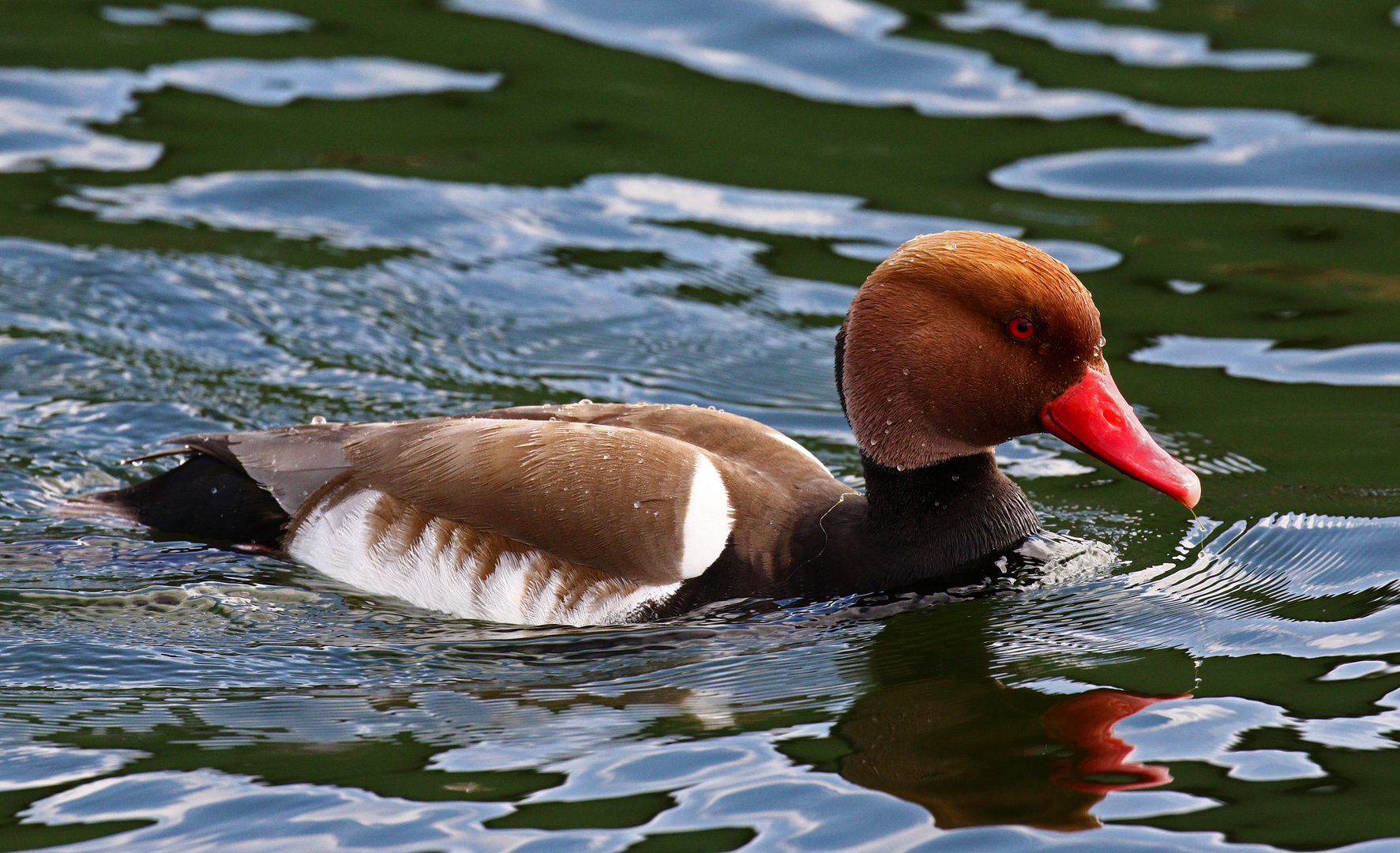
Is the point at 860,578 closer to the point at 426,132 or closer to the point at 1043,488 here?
the point at 1043,488

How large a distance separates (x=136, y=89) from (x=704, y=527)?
20.9 feet

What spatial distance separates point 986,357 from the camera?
194 inches

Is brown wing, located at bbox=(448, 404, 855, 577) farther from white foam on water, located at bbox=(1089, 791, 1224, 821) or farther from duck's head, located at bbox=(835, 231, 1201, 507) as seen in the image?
white foam on water, located at bbox=(1089, 791, 1224, 821)

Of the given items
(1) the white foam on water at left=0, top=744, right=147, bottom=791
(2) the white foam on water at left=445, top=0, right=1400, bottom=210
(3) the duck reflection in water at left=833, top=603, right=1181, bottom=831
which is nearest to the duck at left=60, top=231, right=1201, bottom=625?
(3) the duck reflection in water at left=833, top=603, right=1181, bottom=831

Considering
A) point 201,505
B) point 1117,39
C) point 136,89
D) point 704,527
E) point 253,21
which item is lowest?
point 201,505

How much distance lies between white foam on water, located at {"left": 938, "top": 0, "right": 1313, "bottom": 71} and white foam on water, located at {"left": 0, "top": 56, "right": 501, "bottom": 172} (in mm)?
3245

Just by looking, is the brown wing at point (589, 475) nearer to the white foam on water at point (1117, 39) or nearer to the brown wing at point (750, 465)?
the brown wing at point (750, 465)

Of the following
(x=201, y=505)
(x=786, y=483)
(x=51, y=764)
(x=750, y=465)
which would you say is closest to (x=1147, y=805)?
(x=786, y=483)

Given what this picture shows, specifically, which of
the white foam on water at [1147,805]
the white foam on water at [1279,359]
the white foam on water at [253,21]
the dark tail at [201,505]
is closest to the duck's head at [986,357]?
the white foam on water at [1147,805]

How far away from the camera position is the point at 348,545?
5422mm

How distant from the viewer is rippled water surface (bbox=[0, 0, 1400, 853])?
400 cm

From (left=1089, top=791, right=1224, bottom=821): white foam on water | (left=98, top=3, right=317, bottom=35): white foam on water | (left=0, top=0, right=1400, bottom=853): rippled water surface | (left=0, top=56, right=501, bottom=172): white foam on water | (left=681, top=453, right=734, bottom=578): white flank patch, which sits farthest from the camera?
(left=98, top=3, right=317, bottom=35): white foam on water

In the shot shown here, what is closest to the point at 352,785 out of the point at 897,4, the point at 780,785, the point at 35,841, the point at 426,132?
the point at 35,841

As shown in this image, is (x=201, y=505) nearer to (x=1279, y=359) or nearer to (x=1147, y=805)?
(x=1147, y=805)
